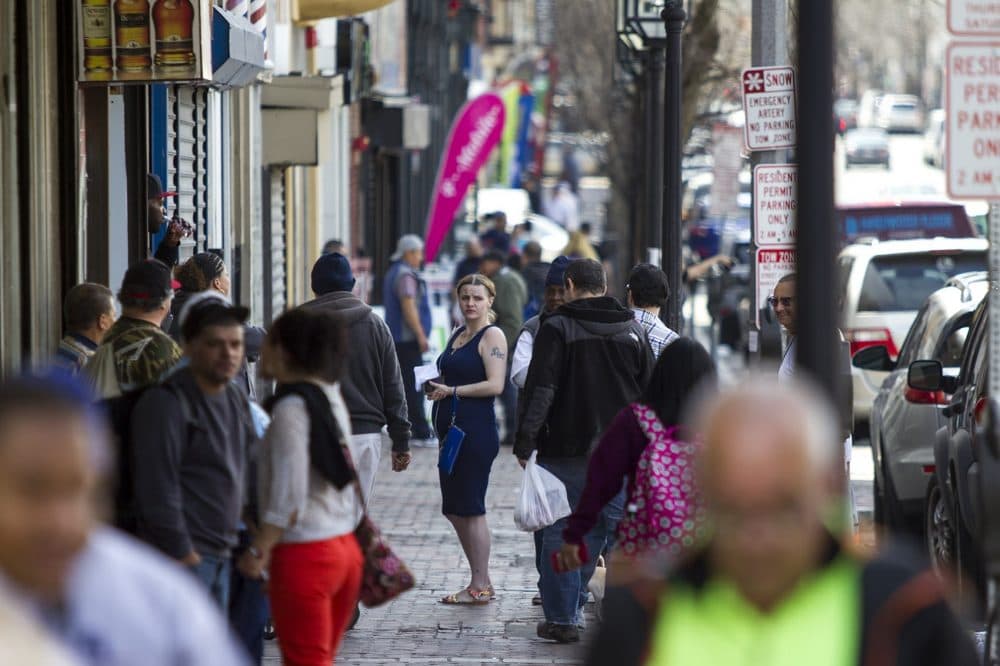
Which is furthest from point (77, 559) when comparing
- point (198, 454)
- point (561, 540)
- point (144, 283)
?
point (561, 540)

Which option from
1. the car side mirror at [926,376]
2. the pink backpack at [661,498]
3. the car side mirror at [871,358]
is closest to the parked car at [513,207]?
the car side mirror at [871,358]

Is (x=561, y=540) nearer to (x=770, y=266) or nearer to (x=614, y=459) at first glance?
(x=614, y=459)

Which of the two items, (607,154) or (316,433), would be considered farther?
(607,154)

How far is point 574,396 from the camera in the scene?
9.10 meters

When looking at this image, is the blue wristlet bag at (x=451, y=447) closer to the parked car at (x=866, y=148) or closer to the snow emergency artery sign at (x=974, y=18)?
the snow emergency artery sign at (x=974, y=18)

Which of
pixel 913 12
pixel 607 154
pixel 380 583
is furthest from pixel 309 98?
pixel 913 12

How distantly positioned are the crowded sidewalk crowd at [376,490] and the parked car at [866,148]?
3780 centimetres

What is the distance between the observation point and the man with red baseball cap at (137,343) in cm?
671

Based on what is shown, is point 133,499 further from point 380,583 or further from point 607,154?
point 607,154

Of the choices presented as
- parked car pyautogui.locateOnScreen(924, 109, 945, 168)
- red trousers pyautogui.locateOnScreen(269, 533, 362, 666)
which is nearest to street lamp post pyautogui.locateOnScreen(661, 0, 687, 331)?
red trousers pyautogui.locateOnScreen(269, 533, 362, 666)

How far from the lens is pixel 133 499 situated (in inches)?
238

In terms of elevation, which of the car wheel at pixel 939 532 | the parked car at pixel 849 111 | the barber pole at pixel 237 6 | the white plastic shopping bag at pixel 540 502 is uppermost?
the parked car at pixel 849 111

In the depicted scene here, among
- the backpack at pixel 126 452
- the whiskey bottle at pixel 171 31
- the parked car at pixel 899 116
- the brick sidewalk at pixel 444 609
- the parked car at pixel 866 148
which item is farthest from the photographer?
the parked car at pixel 899 116

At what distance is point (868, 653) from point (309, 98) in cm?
1666
